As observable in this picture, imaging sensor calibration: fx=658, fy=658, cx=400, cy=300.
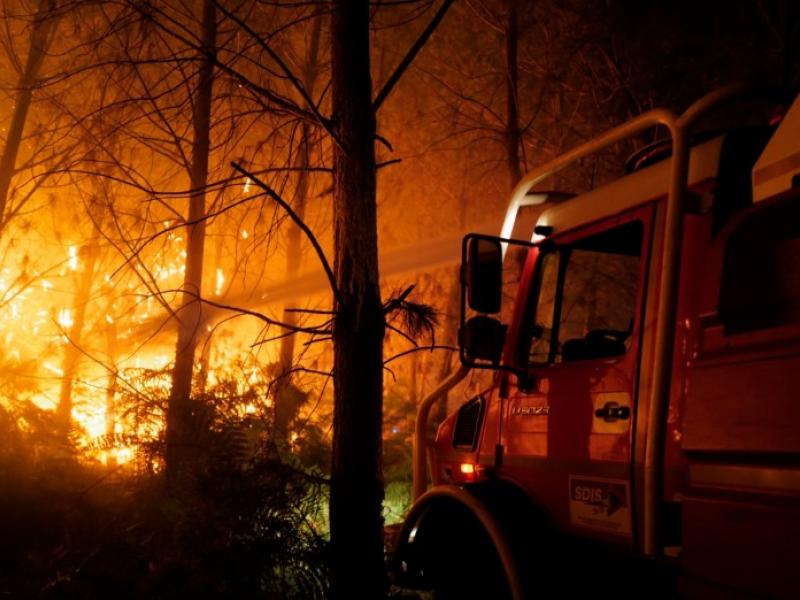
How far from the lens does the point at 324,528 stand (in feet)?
19.2

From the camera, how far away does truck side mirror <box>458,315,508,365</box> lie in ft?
11.1

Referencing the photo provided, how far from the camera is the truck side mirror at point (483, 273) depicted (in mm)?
3301

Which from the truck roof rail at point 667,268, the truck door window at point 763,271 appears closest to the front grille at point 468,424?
the truck roof rail at point 667,268

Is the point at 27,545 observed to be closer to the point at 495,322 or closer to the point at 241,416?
the point at 241,416

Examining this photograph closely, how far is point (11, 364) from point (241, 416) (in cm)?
537

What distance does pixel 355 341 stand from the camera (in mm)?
3959

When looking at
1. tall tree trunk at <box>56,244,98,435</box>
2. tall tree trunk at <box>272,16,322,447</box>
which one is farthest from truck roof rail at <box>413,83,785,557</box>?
tall tree trunk at <box>56,244,98,435</box>

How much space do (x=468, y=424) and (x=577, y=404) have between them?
972mm

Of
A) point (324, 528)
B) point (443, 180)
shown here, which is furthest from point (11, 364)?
point (443, 180)

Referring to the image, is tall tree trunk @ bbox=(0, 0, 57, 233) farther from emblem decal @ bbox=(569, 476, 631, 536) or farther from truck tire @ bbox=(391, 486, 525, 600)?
emblem decal @ bbox=(569, 476, 631, 536)

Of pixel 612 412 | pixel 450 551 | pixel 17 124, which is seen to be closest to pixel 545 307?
pixel 612 412

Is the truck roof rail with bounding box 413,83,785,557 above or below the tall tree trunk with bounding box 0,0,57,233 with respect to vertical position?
below

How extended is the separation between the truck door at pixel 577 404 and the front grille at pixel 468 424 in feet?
0.94

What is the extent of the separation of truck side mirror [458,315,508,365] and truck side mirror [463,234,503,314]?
0.31 feet
